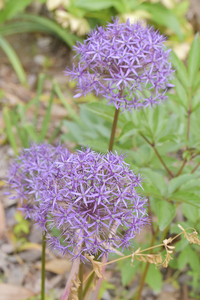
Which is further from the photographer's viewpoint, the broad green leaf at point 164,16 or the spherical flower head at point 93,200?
the broad green leaf at point 164,16

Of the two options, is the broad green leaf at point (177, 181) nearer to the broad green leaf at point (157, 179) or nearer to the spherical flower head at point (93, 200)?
the broad green leaf at point (157, 179)

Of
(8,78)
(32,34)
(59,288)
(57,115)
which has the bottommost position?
(59,288)

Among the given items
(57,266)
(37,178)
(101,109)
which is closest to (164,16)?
(101,109)

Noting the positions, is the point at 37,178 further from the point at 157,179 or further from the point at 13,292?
the point at 13,292

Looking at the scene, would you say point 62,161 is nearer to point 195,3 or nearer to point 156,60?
point 156,60

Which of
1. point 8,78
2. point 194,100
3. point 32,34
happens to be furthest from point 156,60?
point 32,34

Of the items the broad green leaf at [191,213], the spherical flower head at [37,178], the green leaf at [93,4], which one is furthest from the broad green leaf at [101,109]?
the green leaf at [93,4]
